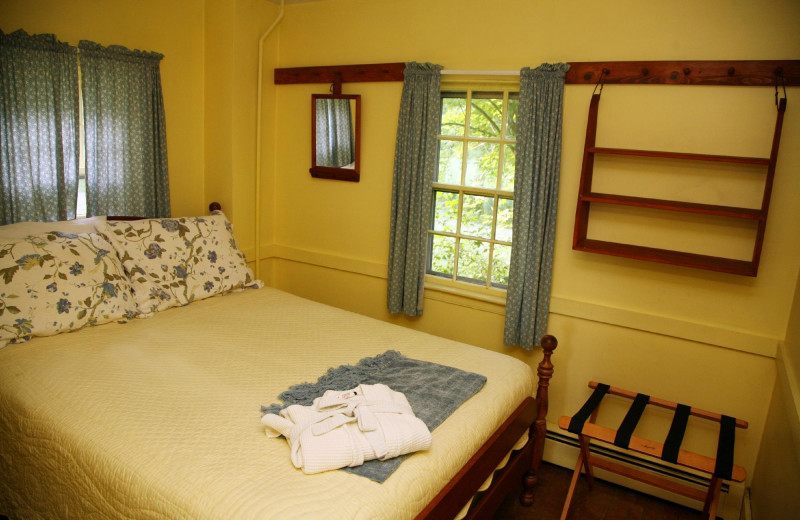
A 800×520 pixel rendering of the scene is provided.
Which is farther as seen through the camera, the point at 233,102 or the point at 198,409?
the point at 233,102

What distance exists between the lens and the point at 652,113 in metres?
2.63

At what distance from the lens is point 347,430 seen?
1731 millimetres

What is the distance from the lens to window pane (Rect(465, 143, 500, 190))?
10.3 ft

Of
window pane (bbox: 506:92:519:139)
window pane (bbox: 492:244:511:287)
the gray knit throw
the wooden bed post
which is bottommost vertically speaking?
the wooden bed post

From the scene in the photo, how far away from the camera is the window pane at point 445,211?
3.33 metres

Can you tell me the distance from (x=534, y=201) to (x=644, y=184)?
53 centimetres

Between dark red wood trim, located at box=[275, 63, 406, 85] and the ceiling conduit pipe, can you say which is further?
the ceiling conduit pipe

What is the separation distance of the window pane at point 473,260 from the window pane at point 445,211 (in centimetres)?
13

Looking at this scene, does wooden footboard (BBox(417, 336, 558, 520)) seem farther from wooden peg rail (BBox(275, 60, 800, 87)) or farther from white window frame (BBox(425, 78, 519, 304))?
wooden peg rail (BBox(275, 60, 800, 87))

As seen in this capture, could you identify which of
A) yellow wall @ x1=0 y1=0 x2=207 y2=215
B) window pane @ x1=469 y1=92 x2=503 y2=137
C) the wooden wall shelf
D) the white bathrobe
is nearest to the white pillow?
yellow wall @ x1=0 y1=0 x2=207 y2=215

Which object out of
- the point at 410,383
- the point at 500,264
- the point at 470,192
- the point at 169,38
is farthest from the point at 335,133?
the point at 410,383

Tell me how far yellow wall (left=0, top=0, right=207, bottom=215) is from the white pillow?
76 centimetres

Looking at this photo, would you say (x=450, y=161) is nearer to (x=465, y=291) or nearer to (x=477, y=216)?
(x=477, y=216)

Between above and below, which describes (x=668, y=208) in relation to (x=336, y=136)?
below
